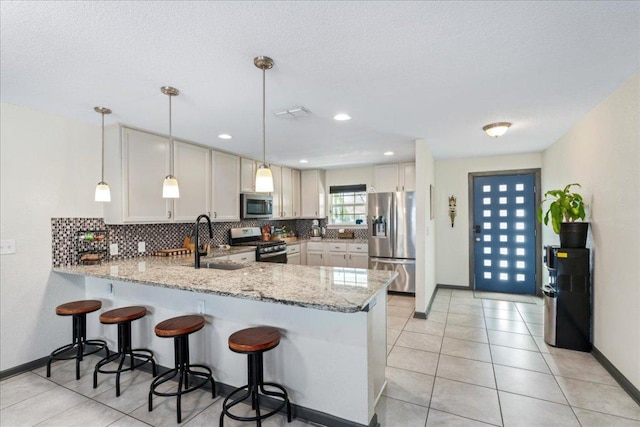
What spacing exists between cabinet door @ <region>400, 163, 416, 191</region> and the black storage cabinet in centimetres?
253

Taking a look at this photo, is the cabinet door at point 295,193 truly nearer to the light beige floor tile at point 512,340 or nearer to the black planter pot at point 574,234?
the light beige floor tile at point 512,340

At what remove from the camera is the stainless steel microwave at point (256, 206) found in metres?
4.68

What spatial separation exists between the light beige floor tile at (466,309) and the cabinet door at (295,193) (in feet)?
10.7

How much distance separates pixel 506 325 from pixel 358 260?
2.50 m

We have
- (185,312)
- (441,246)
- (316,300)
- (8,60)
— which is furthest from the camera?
(441,246)

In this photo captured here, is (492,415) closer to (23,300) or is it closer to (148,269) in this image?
(148,269)

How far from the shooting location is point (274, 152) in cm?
453

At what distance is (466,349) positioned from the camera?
305cm

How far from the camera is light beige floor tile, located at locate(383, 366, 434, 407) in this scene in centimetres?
225

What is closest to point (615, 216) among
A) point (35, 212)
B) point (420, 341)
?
point (420, 341)

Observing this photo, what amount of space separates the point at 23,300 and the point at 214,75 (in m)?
2.63

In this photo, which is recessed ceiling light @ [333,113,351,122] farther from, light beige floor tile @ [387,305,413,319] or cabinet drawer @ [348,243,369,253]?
cabinet drawer @ [348,243,369,253]

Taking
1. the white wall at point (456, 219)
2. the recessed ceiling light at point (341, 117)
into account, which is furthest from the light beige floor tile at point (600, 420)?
the white wall at point (456, 219)

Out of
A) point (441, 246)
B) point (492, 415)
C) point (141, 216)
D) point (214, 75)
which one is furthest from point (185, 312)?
point (441, 246)
